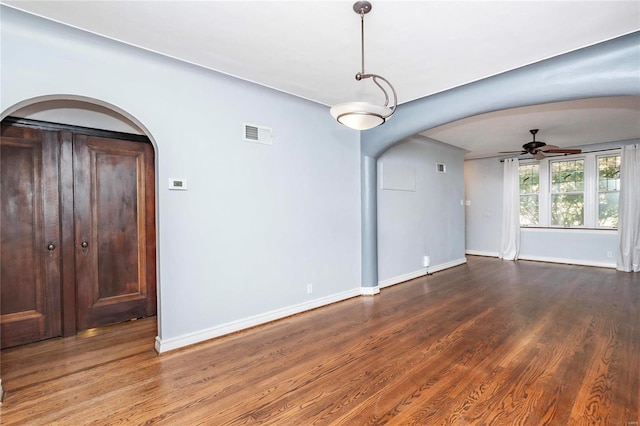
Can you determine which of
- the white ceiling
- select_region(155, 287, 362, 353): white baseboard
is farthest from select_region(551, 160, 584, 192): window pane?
select_region(155, 287, 362, 353): white baseboard

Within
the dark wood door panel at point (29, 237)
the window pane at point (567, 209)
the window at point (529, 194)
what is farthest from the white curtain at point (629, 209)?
the dark wood door panel at point (29, 237)

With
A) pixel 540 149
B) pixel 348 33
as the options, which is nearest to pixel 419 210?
pixel 540 149

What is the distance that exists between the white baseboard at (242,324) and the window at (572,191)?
18.3 ft

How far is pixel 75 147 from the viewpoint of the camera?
3.17 meters

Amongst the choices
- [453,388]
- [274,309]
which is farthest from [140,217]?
[453,388]

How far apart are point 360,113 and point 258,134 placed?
168 centimetres

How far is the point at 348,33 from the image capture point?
236 cm

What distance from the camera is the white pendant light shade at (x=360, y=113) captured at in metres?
2.03

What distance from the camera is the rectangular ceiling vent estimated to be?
3334 mm

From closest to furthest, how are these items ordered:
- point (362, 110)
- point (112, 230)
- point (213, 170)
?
point (362, 110) < point (213, 170) < point (112, 230)

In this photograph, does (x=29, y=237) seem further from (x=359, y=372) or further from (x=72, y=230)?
(x=359, y=372)

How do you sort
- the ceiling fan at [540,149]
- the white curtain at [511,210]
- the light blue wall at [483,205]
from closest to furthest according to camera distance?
the ceiling fan at [540,149]
the white curtain at [511,210]
the light blue wall at [483,205]

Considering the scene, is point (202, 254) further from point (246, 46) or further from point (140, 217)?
point (246, 46)

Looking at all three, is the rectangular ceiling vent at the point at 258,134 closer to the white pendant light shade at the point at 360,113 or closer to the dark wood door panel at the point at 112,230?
the dark wood door panel at the point at 112,230
